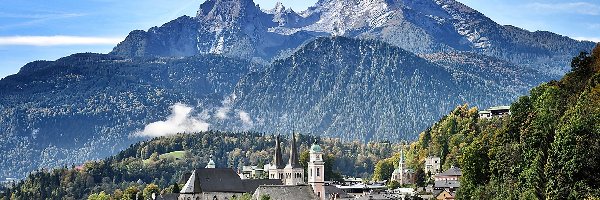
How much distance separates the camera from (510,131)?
13338cm

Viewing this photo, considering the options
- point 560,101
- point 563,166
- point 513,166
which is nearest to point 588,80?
point 560,101

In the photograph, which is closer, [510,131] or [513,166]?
[513,166]

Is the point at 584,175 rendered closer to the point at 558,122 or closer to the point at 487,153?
the point at 558,122

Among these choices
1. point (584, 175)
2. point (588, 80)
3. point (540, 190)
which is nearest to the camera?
point (584, 175)

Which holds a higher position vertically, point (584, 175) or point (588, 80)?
point (588, 80)

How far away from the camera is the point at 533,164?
114250 mm

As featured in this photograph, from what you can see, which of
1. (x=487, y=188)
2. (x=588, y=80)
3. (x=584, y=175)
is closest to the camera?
(x=584, y=175)

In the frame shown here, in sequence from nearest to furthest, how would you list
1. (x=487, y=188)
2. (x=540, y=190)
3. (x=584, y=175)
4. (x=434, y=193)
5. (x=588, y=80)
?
(x=584, y=175) → (x=540, y=190) → (x=588, y=80) → (x=487, y=188) → (x=434, y=193)

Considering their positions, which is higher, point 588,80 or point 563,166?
point 588,80

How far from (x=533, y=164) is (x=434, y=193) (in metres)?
80.8

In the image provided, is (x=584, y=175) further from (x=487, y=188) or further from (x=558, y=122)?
(x=487, y=188)

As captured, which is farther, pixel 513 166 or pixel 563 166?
pixel 513 166

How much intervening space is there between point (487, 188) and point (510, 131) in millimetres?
6546

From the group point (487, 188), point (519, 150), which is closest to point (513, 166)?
point (519, 150)
